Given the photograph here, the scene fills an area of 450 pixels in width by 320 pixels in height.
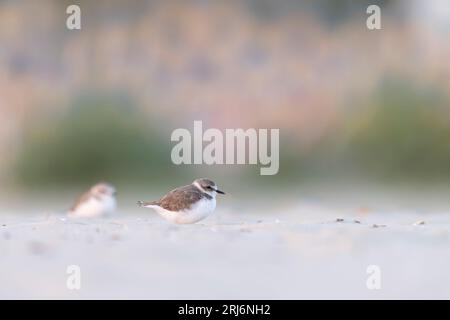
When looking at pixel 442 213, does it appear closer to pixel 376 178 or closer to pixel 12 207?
pixel 376 178

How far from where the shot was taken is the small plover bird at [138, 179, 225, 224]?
7.45 metres

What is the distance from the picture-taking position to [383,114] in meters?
13.0

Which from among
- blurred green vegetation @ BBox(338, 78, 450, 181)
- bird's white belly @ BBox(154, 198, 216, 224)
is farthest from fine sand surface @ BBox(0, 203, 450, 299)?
blurred green vegetation @ BBox(338, 78, 450, 181)

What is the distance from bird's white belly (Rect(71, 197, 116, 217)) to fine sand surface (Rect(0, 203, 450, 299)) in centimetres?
117

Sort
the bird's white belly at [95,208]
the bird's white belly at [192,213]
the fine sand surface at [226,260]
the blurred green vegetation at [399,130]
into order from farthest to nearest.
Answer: the blurred green vegetation at [399,130] → the bird's white belly at [95,208] → the bird's white belly at [192,213] → the fine sand surface at [226,260]

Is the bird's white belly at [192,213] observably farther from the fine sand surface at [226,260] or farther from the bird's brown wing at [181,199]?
the fine sand surface at [226,260]

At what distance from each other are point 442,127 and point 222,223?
6042 mm

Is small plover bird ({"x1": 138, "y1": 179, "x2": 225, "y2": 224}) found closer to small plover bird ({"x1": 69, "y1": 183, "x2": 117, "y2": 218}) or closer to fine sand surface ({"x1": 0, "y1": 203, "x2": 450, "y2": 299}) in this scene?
fine sand surface ({"x1": 0, "y1": 203, "x2": 450, "y2": 299})

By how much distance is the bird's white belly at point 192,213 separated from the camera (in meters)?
7.45

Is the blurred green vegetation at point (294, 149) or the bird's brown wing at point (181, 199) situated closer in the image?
the bird's brown wing at point (181, 199)

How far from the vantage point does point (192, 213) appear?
293 inches

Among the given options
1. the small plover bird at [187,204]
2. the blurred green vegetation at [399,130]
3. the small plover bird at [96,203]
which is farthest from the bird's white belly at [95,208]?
the blurred green vegetation at [399,130]

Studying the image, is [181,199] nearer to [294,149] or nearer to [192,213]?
[192,213]

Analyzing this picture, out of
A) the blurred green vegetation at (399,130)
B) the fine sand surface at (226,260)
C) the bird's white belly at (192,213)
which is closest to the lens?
the fine sand surface at (226,260)
